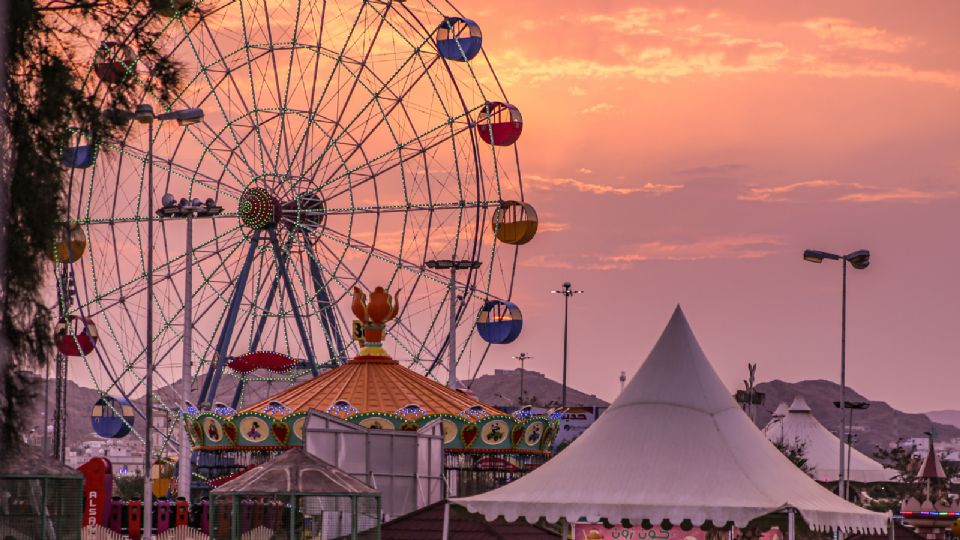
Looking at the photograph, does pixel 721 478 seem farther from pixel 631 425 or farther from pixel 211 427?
pixel 211 427

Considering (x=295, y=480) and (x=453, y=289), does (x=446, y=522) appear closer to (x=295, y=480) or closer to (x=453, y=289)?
(x=295, y=480)

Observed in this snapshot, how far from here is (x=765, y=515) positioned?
23.0 metres

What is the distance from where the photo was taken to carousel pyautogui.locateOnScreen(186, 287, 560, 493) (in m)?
39.8

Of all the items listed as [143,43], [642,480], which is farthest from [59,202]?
[642,480]

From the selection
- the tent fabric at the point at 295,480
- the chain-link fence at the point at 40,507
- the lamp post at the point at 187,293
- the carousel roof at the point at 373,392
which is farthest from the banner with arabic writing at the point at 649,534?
the lamp post at the point at 187,293

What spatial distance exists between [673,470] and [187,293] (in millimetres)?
25952

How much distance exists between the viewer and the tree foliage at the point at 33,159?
17.9 metres

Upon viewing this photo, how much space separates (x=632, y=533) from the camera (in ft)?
81.8

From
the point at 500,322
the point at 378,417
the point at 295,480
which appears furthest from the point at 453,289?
the point at 295,480

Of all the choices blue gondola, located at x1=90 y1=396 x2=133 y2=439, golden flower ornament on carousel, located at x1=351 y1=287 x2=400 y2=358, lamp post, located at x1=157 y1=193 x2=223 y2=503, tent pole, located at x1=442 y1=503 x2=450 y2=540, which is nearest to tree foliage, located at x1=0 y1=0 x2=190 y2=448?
tent pole, located at x1=442 y1=503 x2=450 y2=540

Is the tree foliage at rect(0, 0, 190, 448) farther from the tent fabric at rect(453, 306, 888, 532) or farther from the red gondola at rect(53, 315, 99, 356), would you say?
the red gondola at rect(53, 315, 99, 356)

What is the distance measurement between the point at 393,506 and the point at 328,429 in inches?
80.8

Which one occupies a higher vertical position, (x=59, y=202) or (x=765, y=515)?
(x=59, y=202)

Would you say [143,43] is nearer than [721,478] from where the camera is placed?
Yes
